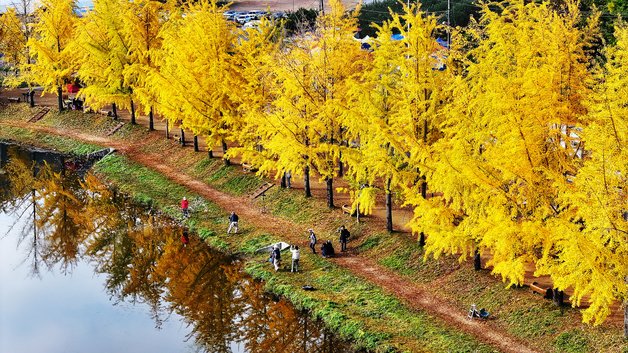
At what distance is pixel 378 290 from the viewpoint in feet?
131

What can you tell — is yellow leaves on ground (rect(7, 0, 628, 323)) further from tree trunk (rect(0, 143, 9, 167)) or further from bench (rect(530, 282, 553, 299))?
tree trunk (rect(0, 143, 9, 167))

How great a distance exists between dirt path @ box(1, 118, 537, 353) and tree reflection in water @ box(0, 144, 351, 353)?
3.90 metres

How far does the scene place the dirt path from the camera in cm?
3497

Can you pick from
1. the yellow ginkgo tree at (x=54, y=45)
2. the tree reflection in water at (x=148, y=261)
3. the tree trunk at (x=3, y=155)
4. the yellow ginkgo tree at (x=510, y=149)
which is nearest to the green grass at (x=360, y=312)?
the tree reflection in water at (x=148, y=261)

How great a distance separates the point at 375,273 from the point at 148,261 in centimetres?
1330

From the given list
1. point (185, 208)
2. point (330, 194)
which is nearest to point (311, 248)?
point (330, 194)

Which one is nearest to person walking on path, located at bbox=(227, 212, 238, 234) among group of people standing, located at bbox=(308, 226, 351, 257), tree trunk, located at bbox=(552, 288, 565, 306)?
group of people standing, located at bbox=(308, 226, 351, 257)

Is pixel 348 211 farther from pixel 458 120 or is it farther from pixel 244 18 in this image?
pixel 244 18

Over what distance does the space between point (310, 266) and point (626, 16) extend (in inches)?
1506

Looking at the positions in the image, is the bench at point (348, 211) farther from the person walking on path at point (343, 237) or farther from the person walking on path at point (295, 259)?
the person walking on path at point (295, 259)

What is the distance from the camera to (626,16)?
67.5 metres


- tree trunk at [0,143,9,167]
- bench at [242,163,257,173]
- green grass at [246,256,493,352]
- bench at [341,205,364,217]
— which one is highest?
bench at [242,163,257,173]

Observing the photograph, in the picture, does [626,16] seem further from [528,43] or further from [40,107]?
[40,107]

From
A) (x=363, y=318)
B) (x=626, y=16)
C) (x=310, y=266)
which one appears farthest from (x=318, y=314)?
(x=626, y=16)
